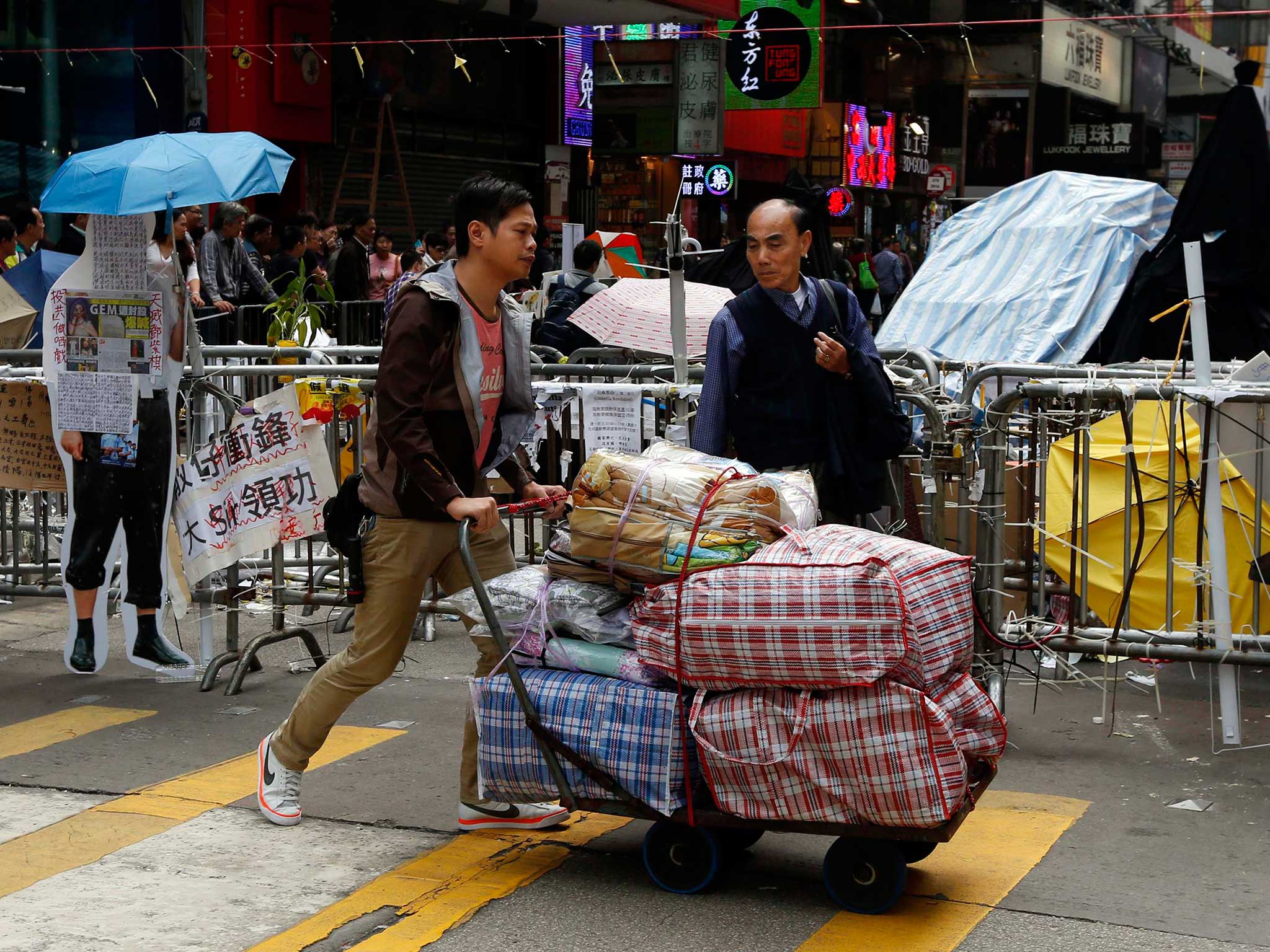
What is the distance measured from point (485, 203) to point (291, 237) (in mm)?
11221

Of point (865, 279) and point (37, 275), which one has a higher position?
point (865, 279)

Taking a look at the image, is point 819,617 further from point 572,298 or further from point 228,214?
point 228,214

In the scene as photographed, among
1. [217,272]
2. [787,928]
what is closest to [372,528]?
[787,928]

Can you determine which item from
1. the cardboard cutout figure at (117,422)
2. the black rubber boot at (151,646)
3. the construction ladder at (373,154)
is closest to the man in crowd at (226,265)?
the construction ladder at (373,154)

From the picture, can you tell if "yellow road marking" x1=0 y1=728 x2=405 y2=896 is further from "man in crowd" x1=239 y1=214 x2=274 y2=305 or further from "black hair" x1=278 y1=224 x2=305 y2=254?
"black hair" x1=278 y1=224 x2=305 y2=254

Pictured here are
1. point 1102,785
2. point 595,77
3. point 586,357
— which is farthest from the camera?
point 595,77

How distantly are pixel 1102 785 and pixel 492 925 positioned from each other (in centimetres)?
235

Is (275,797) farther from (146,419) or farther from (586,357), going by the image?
(586,357)

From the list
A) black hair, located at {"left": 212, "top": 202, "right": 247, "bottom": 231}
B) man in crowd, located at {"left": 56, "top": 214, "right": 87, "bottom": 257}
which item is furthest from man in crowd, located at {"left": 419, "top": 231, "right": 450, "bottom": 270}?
man in crowd, located at {"left": 56, "top": 214, "right": 87, "bottom": 257}

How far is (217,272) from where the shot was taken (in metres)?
14.5

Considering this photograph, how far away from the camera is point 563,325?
11.5 m

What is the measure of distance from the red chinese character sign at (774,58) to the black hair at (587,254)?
622 inches

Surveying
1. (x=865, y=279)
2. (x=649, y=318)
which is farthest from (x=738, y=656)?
(x=865, y=279)

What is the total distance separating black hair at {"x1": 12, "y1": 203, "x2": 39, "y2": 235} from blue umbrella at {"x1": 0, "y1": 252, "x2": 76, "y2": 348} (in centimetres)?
430
